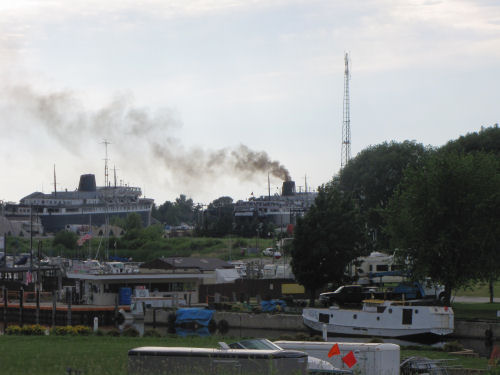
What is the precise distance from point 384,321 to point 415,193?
935 centimetres

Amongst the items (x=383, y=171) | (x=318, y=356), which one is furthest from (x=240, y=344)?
(x=383, y=171)

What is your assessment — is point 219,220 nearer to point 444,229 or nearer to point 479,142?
point 479,142

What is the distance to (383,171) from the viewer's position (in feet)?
309

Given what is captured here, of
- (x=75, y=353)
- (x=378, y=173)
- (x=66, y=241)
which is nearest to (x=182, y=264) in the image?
(x=378, y=173)

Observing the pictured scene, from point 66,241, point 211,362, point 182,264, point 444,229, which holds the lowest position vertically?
point 211,362

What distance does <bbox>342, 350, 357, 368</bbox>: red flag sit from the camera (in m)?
25.6

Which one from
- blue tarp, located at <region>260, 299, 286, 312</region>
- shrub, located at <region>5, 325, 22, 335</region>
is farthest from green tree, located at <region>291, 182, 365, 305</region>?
shrub, located at <region>5, 325, 22, 335</region>

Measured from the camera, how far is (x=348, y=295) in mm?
59781

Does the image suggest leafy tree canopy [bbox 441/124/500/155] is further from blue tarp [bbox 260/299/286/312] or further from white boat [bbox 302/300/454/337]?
white boat [bbox 302/300/454/337]

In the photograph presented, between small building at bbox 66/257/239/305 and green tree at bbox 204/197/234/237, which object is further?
green tree at bbox 204/197/234/237

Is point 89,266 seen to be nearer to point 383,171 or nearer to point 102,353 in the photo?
point 383,171

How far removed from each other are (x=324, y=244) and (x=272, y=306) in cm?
616

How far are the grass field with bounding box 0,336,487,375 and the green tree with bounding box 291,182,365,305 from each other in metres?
22.6

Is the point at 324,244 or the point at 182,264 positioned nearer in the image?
the point at 324,244
